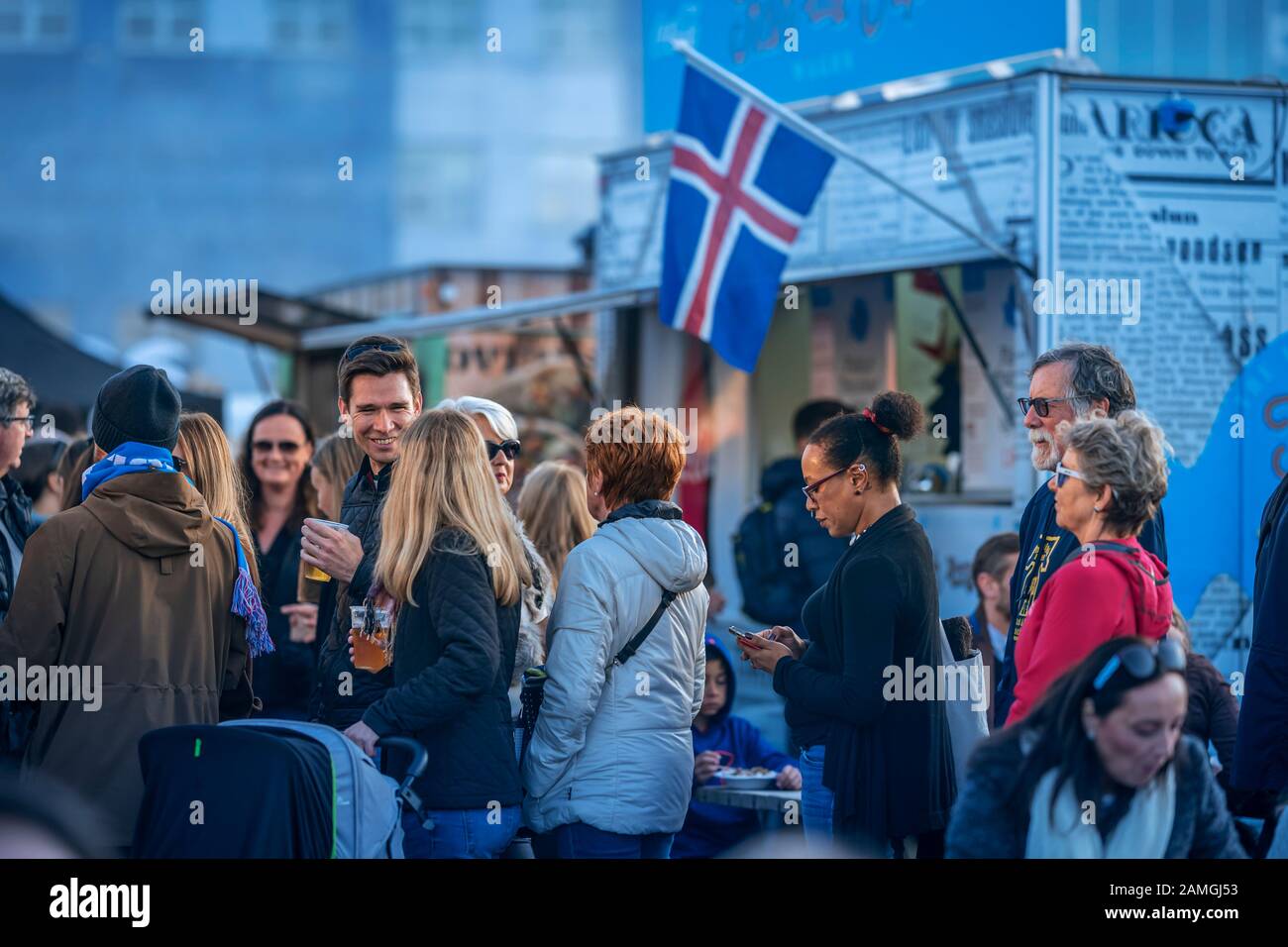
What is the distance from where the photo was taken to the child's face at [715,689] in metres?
6.43

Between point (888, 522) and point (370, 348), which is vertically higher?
point (370, 348)

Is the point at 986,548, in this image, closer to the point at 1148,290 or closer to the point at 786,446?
the point at 1148,290

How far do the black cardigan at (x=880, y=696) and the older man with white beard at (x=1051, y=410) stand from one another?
292 millimetres

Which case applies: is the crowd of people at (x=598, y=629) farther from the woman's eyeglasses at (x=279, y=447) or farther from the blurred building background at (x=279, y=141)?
the blurred building background at (x=279, y=141)

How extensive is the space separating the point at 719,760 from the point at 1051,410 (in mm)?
2287

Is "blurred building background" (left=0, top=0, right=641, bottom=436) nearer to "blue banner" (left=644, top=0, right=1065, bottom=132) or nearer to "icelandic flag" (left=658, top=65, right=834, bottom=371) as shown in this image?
"blue banner" (left=644, top=0, right=1065, bottom=132)

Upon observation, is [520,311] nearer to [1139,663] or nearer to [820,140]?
[820,140]

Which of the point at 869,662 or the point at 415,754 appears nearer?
the point at 415,754

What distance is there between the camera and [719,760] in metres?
6.42

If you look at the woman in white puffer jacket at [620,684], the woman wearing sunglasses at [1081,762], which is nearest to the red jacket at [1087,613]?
the woman wearing sunglasses at [1081,762]

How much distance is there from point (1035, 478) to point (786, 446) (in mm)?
3390

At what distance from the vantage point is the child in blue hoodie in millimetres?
6277

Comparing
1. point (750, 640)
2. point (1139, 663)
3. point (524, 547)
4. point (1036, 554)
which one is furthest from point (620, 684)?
point (1139, 663)

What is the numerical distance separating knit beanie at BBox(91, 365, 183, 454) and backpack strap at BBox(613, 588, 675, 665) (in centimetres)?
154
